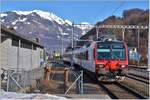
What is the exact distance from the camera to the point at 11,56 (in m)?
32.7

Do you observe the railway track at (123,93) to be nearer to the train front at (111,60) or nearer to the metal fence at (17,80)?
the train front at (111,60)

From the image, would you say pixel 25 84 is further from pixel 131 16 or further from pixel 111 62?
pixel 131 16

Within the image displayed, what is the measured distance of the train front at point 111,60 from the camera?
29672 mm

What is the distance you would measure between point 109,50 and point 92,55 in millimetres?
1184

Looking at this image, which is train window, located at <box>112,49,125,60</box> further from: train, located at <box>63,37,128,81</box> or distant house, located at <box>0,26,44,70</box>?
distant house, located at <box>0,26,44,70</box>

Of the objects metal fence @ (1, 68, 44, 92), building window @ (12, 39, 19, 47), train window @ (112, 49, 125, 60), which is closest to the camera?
metal fence @ (1, 68, 44, 92)

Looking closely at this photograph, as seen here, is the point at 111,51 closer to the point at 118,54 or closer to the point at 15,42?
the point at 118,54

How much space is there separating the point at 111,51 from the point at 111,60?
2.21 ft

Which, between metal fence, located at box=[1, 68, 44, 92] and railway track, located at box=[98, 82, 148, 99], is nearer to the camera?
metal fence, located at box=[1, 68, 44, 92]

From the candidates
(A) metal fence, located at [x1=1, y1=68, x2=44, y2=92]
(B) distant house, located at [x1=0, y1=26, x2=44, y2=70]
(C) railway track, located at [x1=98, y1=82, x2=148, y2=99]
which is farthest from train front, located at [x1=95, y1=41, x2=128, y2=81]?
(A) metal fence, located at [x1=1, y1=68, x2=44, y2=92]

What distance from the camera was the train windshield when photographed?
30.5 metres

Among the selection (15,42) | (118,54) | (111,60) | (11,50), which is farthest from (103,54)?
(15,42)

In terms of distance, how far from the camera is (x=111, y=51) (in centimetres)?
3061

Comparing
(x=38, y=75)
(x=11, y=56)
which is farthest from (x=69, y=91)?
(x=11, y=56)
